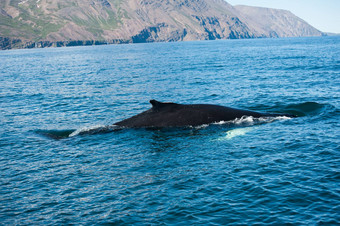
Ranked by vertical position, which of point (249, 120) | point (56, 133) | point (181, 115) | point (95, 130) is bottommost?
point (56, 133)

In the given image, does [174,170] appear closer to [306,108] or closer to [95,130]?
[95,130]

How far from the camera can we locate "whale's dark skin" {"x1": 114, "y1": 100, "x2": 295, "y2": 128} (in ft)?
63.9

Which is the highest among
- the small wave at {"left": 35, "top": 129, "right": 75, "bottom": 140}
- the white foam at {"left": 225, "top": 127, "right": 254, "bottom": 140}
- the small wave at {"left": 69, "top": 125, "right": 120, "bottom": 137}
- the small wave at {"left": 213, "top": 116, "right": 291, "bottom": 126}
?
the small wave at {"left": 213, "top": 116, "right": 291, "bottom": 126}

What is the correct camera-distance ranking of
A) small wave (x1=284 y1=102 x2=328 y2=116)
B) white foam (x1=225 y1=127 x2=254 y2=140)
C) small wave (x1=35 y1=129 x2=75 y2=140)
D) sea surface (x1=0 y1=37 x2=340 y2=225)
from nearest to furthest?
sea surface (x1=0 y1=37 x2=340 y2=225) → white foam (x1=225 y1=127 x2=254 y2=140) → small wave (x1=35 y1=129 x2=75 y2=140) → small wave (x1=284 y1=102 x2=328 y2=116)

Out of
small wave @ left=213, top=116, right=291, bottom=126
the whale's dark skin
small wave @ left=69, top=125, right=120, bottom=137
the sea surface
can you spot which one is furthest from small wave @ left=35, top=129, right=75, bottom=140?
small wave @ left=213, top=116, right=291, bottom=126

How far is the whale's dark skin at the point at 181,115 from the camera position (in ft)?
63.9

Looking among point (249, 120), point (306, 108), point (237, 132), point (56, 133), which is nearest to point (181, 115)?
point (237, 132)

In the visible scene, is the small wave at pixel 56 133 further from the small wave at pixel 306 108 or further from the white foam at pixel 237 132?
the small wave at pixel 306 108

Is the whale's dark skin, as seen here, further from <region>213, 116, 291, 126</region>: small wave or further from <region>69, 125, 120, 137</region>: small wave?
<region>69, 125, 120, 137</region>: small wave

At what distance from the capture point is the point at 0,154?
1739cm

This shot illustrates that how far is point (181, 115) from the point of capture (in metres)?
19.8

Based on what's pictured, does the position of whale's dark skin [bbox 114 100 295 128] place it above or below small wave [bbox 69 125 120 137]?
above

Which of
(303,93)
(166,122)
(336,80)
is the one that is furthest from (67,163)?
(336,80)

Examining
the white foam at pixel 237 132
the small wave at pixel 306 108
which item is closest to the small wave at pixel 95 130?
the white foam at pixel 237 132
